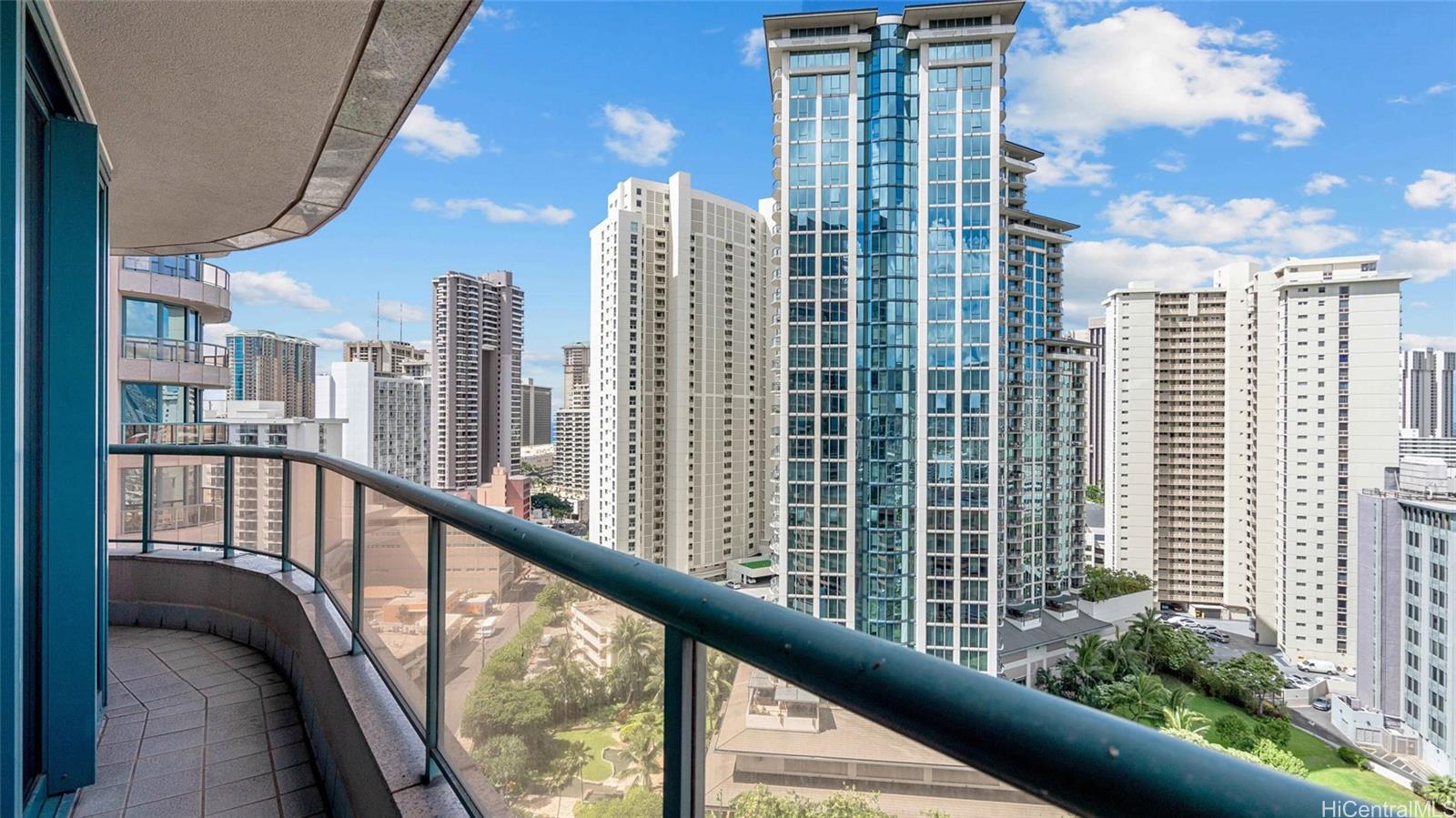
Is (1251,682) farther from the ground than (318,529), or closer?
closer

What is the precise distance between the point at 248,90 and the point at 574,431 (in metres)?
52.2

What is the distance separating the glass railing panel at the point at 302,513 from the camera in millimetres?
2783

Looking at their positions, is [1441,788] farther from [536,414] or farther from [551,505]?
[536,414]

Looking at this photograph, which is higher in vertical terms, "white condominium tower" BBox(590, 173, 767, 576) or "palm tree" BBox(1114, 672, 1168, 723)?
"white condominium tower" BBox(590, 173, 767, 576)

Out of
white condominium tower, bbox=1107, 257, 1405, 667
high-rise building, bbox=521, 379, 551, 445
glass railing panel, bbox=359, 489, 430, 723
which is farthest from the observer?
high-rise building, bbox=521, 379, 551, 445

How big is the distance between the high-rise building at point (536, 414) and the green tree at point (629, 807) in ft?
204

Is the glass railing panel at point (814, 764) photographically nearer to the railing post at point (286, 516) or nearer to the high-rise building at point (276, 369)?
the railing post at point (286, 516)

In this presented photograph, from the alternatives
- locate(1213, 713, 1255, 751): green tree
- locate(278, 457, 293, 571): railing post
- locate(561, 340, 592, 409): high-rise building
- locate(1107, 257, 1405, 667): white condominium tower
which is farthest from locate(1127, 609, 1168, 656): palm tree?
locate(561, 340, 592, 409): high-rise building

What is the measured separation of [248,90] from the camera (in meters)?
2.34

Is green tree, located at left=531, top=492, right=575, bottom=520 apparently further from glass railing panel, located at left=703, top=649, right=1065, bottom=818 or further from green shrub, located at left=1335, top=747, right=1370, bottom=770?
glass railing panel, located at left=703, top=649, right=1065, bottom=818

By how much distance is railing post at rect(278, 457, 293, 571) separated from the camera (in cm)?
307

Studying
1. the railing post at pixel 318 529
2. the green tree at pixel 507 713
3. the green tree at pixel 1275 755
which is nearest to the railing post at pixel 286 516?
the railing post at pixel 318 529

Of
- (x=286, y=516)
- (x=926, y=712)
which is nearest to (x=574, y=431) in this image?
(x=286, y=516)

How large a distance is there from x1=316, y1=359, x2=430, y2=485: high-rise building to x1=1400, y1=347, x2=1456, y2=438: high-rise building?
2236 inches
